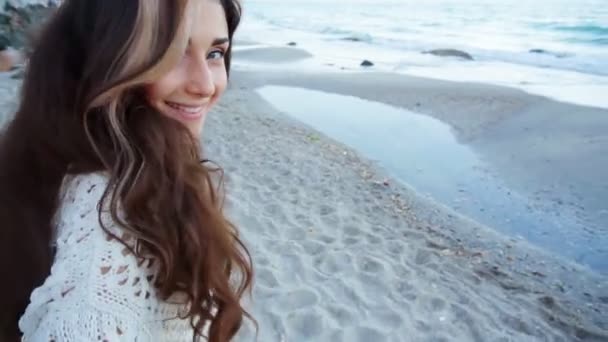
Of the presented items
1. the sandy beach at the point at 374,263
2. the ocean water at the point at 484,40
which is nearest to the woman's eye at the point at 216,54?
the sandy beach at the point at 374,263

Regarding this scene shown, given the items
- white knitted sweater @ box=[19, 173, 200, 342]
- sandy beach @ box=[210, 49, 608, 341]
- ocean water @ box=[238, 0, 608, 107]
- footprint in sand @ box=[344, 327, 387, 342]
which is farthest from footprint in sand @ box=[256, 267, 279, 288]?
ocean water @ box=[238, 0, 608, 107]

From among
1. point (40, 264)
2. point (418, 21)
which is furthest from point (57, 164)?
point (418, 21)

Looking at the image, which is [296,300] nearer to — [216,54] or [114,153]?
[216,54]

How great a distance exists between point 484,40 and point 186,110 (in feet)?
82.1

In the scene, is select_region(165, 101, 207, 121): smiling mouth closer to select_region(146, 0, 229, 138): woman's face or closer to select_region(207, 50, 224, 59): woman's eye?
select_region(146, 0, 229, 138): woman's face

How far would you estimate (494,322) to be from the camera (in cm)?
358

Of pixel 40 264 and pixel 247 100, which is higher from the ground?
pixel 40 264

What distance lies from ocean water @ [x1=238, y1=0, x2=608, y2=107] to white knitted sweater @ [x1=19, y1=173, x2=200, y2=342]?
12.1m

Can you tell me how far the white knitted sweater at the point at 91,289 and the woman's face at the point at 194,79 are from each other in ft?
0.75

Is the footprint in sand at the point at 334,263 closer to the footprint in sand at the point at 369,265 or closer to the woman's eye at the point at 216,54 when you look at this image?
the footprint in sand at the point at 369,265

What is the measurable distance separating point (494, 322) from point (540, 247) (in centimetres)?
197

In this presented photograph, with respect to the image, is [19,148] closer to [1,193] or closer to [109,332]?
[1,193]

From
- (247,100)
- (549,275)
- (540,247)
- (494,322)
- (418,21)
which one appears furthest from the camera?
(418,21)

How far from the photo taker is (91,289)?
881mm
